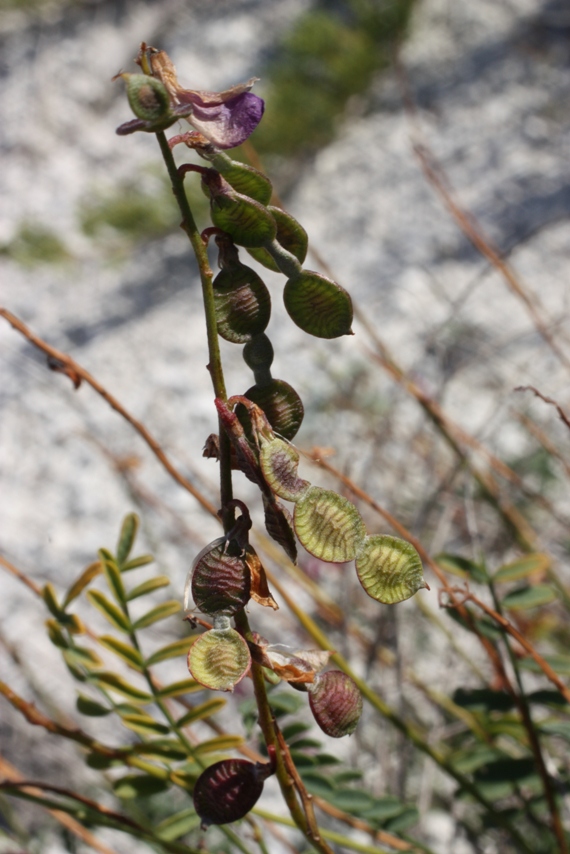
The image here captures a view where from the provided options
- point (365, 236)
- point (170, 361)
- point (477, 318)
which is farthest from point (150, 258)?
point (477, 318)

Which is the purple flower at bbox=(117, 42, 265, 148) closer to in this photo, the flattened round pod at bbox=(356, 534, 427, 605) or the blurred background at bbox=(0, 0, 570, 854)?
the flattened round pod at bbox=(356, 534, 427, 605)

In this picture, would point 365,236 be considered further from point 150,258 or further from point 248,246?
point 248,246

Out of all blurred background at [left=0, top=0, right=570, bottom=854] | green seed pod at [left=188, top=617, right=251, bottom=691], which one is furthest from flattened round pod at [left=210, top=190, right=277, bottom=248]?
blurred background at [left=0, top=0, right=570, bottom=854]

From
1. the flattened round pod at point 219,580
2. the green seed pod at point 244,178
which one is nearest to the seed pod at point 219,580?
the flattened round pod at point 219,580

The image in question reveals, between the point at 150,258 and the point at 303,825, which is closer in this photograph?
the point at 303,825

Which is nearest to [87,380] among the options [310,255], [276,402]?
[276,402]

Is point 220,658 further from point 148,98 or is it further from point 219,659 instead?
point 148,98

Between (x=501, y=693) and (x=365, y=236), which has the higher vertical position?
(x=365, y=236)
